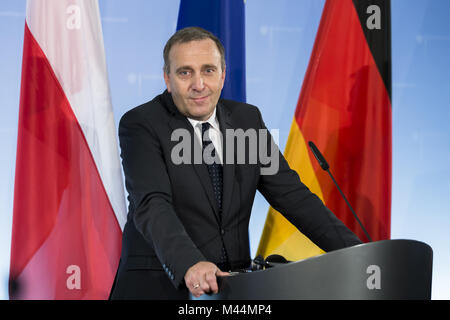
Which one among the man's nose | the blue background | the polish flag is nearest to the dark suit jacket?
the man's nose

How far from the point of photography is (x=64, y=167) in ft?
8.59

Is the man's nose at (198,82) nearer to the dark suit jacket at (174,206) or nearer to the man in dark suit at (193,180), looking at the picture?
the man in dark suit at (193,180)

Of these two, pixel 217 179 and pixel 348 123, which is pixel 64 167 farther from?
pixel 348 123

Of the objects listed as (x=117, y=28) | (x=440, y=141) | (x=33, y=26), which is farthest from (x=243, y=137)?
(x=440, y=141)

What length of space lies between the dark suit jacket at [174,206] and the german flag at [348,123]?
0.76m

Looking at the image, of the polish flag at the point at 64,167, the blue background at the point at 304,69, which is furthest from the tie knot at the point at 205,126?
the blue background at the point at 304,69

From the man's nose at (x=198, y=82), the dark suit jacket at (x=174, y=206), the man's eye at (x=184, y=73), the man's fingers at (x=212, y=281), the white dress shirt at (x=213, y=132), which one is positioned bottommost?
the man's fingers at (x=212, y=281)

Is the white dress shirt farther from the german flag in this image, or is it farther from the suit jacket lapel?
the german flag

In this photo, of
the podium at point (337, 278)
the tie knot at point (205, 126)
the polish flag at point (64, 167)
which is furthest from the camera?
the polish flag at point (64, 167)

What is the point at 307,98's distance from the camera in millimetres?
2844

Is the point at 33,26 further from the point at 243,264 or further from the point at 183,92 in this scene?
the point at 243,264

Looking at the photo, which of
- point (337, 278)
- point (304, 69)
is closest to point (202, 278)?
point (337, 278)

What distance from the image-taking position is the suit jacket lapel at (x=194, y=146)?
186cm

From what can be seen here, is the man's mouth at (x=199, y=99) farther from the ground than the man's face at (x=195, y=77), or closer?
closer
